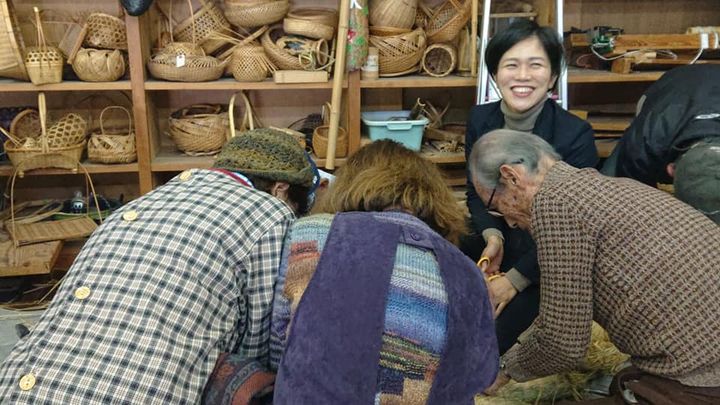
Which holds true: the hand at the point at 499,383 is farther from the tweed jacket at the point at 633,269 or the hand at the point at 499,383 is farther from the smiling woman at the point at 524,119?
the tweed jacket at the point at 633,269

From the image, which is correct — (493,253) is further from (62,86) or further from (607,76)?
(62,86)

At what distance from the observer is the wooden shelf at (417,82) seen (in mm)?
2969


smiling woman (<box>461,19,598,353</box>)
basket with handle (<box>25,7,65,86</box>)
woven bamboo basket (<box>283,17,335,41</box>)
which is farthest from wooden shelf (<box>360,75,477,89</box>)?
basket with handle (<box>25,7,65,86</box>)

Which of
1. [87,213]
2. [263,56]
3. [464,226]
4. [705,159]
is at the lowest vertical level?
[87,213]

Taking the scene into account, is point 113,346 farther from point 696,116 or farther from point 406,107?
point 406,107

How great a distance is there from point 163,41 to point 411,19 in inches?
49.1

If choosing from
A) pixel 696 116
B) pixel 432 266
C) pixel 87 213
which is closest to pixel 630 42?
pixel 696 116

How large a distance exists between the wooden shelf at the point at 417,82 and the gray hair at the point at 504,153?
1.43 metres

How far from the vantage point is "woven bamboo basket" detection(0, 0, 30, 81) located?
2.68 meters

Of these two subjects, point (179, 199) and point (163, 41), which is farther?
point (163, 41)

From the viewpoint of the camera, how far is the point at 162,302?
1.24 meters

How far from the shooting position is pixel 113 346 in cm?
120

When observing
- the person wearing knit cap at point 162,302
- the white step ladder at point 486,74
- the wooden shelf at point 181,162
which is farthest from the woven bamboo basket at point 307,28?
the person wearing knit cap at point 162,302

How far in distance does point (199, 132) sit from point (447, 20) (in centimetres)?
135
